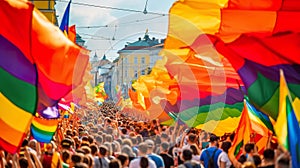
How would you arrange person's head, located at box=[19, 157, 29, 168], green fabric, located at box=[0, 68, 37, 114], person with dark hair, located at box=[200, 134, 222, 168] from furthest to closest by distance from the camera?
person with dark hair, located at box=[200, 134, 222, 168] < person's head, located at box=[19, 157, 29, 168] < green fabric, located at box=[0, 68, 37, 114]

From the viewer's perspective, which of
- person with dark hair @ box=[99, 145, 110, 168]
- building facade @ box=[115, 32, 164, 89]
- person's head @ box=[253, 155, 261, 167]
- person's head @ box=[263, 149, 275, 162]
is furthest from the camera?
building facade @ box=[115, 32, 164, 89]

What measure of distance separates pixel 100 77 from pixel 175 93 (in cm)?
9246

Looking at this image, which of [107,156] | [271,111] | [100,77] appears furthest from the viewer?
[100,77]

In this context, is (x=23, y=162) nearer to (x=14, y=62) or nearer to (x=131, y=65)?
(x=14, y=62)

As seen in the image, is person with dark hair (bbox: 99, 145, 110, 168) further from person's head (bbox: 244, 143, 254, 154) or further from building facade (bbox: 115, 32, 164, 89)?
building facade (bbox: 115, 32, 164, 89)

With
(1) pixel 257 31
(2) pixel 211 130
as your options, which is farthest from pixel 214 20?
(2) pixel 211 130

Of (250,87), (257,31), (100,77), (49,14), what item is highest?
(257,31)

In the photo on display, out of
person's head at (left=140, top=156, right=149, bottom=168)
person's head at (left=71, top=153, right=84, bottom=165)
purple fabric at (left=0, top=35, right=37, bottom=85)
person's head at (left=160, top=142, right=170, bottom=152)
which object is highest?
purple fabric at (left=0, top=35, right=37, bottom=85)

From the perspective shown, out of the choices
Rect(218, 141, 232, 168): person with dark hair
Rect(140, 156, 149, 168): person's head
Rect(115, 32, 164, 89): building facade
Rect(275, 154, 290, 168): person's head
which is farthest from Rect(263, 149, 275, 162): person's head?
Rect(115, 32, 164, 89): building facade

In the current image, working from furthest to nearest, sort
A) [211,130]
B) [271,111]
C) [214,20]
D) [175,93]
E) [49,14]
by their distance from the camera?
[49,14], [175,93], [211,130], [214,20], [271,111]

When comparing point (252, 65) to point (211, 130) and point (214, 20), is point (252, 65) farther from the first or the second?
point (211, 130)

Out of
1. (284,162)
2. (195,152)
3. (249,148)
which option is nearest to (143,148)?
(195,152)

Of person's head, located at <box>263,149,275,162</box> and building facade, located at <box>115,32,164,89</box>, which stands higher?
person's head, located at <box>263,149,275,162</box>

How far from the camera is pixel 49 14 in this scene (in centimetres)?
4012
